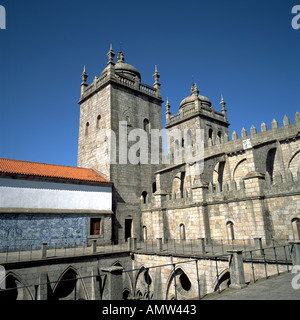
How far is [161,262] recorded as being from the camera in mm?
16484

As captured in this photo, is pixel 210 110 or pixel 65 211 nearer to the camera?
pixel 65 211

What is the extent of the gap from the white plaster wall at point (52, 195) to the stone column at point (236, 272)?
52.1ft

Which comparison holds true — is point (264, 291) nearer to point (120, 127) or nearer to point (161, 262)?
point (161, 262)

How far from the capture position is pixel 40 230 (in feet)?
62.5

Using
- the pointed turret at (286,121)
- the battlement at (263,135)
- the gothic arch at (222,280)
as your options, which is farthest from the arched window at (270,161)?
the gothic arch at (222,280)

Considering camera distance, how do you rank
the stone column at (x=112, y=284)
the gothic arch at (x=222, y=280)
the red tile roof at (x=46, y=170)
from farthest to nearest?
the red tile roof at (x=46, y=170) → the gothic arch at (x=222, y=280) → the stone column at (x=112, y=284)

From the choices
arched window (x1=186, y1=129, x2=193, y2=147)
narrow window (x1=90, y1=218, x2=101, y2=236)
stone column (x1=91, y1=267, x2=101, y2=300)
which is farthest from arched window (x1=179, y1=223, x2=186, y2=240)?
arched window (x1=186, y1=129, x2=193, y2=147)

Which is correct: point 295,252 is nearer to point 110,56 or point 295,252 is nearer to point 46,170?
point 46,170

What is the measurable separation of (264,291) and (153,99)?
2708 cm

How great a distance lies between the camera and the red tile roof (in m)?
19.7

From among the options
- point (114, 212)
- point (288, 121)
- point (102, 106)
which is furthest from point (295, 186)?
point (102, 106)

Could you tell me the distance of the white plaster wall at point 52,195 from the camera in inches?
728

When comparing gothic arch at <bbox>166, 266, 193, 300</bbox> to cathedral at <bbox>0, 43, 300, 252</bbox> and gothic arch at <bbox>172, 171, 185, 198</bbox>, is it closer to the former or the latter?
cathedral at <bbox>0, 43, 300, 252</bbox>

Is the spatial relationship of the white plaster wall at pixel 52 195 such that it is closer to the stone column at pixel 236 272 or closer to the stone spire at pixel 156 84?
the stone spire at pixel 156 84
